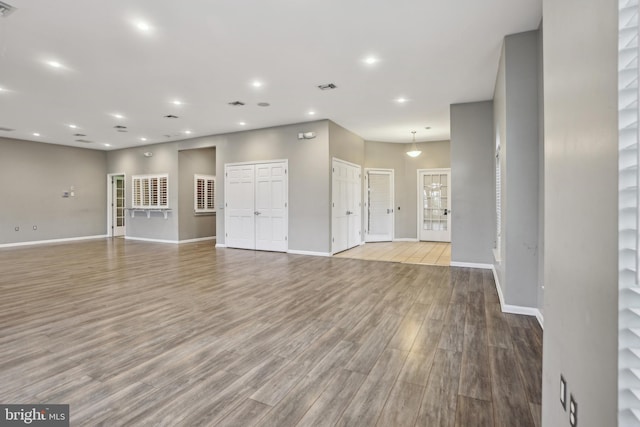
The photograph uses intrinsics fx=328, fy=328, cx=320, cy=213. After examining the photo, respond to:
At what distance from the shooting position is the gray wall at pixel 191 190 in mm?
9852

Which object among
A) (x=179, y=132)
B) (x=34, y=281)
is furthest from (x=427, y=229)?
(x=34, y=281)

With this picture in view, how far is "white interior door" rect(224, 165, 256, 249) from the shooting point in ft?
27.4

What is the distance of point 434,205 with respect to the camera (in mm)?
9898

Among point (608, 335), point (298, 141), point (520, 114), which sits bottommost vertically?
point (608, 335)

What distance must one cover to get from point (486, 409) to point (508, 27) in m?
3.66

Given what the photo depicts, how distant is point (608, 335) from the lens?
0.83 m

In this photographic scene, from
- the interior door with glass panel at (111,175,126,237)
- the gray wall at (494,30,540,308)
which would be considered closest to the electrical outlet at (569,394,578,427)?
the gray wall at (494,30,540,308)

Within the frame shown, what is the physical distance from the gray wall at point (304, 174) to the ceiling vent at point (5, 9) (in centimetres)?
508

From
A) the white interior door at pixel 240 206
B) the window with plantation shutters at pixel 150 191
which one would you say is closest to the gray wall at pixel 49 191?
the window with plantation shutters at pixel 150 191

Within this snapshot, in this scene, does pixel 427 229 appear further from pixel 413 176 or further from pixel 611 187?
pixel 611 187

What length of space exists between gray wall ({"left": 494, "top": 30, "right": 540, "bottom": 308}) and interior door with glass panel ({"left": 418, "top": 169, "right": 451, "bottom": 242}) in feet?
20.6

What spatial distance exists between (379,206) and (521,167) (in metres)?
6.40

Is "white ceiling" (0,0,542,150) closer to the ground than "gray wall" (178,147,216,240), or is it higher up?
higher up

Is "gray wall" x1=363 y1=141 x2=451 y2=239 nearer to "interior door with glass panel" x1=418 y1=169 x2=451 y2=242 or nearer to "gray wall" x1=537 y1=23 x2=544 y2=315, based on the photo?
"interior door with glass panel" x1=418 y1=169 x2=451 y2=242
